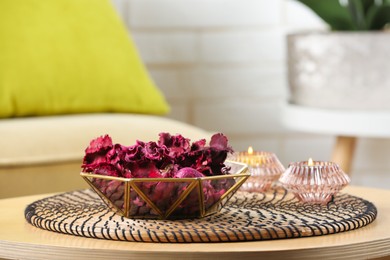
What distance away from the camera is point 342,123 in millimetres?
2068

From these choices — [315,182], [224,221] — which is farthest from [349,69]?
[224,221]

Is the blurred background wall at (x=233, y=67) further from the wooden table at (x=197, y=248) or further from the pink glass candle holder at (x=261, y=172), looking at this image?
the wooden table at (x=197, y=248)

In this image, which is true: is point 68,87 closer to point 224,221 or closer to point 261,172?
point 261,172

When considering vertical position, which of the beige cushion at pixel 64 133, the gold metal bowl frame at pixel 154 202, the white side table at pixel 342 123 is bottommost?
the white side table at pixel 342 123

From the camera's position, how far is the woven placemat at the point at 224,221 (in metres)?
0.90

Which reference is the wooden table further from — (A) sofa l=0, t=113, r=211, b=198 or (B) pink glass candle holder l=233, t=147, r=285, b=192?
(A) sofa l=0, t=113, r=211, b=198

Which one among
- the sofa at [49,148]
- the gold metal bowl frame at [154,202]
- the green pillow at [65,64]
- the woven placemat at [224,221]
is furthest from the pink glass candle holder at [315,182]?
the green pillow at [65,64]

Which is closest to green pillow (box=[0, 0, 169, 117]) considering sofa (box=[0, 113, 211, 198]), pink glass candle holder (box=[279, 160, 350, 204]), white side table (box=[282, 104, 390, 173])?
sofa (box=[0, 113, 211, 198])

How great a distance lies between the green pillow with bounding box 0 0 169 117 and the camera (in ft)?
6.29

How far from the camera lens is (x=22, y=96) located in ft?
6.23

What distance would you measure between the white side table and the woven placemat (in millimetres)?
895

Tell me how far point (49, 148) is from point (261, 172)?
0.56 meters

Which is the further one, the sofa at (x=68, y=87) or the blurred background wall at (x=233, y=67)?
Result: the blurred background wall at (x=233, y=67)

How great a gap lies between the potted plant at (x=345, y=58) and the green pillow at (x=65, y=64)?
39cm
